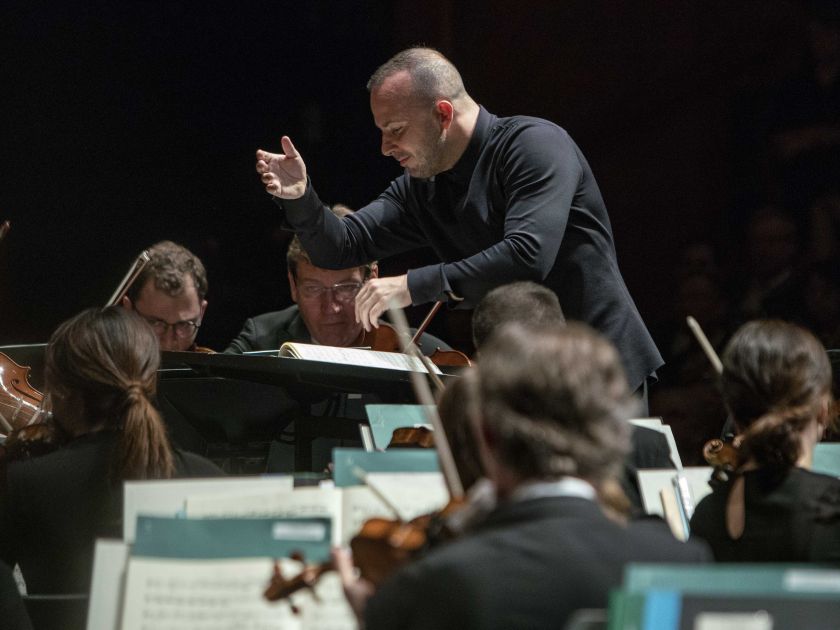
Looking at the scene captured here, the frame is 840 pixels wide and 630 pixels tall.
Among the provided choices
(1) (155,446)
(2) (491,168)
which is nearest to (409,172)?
(2) (491,168)

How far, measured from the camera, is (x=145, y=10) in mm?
5012

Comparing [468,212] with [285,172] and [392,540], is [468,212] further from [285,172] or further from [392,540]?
[392,540]

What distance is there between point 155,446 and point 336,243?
105 centimetres

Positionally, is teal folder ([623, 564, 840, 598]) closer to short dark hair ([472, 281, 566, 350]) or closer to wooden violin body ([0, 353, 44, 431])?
short dark hair ([472, 281, 566, 350])

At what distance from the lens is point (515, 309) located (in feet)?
8.02

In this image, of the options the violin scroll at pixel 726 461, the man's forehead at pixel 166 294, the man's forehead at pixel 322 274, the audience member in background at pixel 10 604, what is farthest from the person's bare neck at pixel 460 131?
the audience member in background at pixel 10 604

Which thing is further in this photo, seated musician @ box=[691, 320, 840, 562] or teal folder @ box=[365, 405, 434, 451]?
teal folder @ box=[365, 405, 434, 451]

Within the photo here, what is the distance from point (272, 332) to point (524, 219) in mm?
1571

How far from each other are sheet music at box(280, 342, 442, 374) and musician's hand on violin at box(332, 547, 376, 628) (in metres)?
1.12

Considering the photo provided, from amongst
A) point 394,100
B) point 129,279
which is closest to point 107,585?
point 394,100

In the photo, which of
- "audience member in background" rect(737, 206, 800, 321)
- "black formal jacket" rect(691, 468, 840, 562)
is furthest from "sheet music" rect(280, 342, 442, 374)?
"audience member in background" rect(737, 206, 800, 321)

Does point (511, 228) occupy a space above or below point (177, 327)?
above

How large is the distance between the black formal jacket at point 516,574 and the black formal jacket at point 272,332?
2.82 meters

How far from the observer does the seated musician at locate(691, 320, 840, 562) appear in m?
2.02
